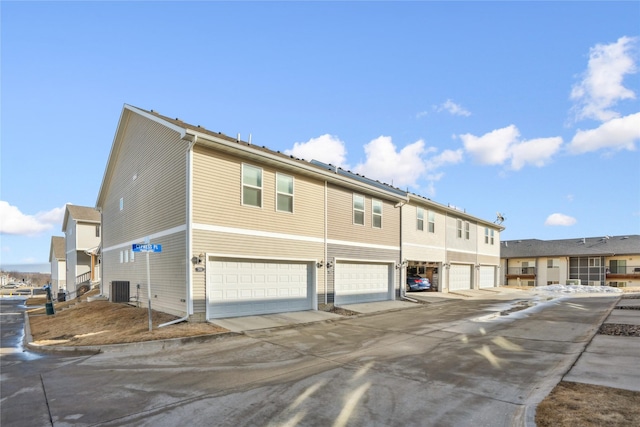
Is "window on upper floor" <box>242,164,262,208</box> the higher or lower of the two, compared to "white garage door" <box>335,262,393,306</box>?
higher

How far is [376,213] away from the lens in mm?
20578

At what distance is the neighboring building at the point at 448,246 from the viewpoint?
2395 cm

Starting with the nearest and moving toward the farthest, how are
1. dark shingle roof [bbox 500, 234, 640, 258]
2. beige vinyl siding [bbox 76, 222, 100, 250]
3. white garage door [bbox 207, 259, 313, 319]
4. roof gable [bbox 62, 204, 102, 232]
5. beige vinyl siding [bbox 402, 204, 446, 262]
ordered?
1. white garage door [bbox 207, 259, 313, 319]
2. beige vinyl siding [bbox 402, 204, 446, 262]
3. beige vinyl siding [bbox 76, 222, 100, 250]
4. roof gable [bbox 62, 204, 102, 232]
5. dark shingle roof [bbox 500, 234, 640, 258]

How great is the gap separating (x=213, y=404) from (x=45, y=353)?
23.6 ft

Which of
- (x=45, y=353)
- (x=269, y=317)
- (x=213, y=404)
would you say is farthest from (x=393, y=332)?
(x=45, y=353)

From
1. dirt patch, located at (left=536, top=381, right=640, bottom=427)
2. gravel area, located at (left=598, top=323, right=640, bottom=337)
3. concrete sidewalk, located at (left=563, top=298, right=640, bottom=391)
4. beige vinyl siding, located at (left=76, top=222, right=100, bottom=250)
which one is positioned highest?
beige vinyl siding, located at (left=76, top=222, right=100, bottom=250)

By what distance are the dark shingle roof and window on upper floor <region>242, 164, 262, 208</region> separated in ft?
145

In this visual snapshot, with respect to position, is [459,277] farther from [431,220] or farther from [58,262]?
[58,262]

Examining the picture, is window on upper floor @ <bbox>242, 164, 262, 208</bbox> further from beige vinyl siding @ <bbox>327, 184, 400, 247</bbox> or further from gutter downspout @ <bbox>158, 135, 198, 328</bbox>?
beige vinyl siding @ <bbox>327, 184, 400, 247</bbox>

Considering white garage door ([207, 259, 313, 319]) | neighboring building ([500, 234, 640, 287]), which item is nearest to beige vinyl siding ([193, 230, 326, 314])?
white garage door ([207, 259, 313, 319])

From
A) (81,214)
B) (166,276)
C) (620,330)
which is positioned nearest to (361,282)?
(166,276)

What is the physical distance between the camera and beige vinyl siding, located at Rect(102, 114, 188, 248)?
13758mm

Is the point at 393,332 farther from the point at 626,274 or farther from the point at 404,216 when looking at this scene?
the point at 626,274

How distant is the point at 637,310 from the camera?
623 inches
